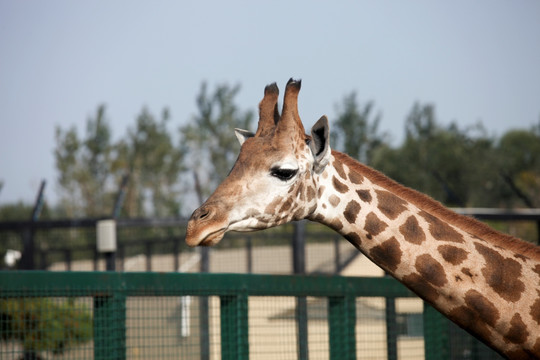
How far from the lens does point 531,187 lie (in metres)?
43.9

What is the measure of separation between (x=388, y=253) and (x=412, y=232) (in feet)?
0.66

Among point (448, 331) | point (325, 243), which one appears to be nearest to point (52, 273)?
point (448, 331)

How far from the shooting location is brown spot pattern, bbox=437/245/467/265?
181 inches

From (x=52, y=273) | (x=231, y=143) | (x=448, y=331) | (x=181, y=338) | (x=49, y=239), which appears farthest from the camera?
(x=231, y=143)

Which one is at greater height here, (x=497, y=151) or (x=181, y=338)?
(x=497, y=151)

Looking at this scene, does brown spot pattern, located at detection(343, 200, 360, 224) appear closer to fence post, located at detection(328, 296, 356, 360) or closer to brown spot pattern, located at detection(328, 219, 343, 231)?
brown spot pattern, located at detection(328, 219, 343, 231)

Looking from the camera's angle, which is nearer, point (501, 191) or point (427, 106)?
point (501, 191)

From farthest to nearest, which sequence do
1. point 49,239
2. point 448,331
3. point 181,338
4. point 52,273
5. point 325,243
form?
point 49,239, point 325,243, point 448,331, point 181,338, point 52,273

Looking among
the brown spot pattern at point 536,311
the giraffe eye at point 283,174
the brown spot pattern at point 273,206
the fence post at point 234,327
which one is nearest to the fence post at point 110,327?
the fence post at point 234,327

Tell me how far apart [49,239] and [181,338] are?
8222mm

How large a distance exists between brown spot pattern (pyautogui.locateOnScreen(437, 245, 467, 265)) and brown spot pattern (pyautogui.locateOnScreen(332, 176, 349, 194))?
0.68 m

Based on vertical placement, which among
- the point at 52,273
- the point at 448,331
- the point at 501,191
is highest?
the point at 501,191

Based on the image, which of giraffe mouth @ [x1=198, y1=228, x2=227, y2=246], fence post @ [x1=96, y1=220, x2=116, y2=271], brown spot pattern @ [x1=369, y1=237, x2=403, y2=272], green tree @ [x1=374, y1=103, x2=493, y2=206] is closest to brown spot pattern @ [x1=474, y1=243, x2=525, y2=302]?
brown spot pattern @ [x1=369, y1=237, x2=403, y2=272]

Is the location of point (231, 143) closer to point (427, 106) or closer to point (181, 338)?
point (427, 106)
